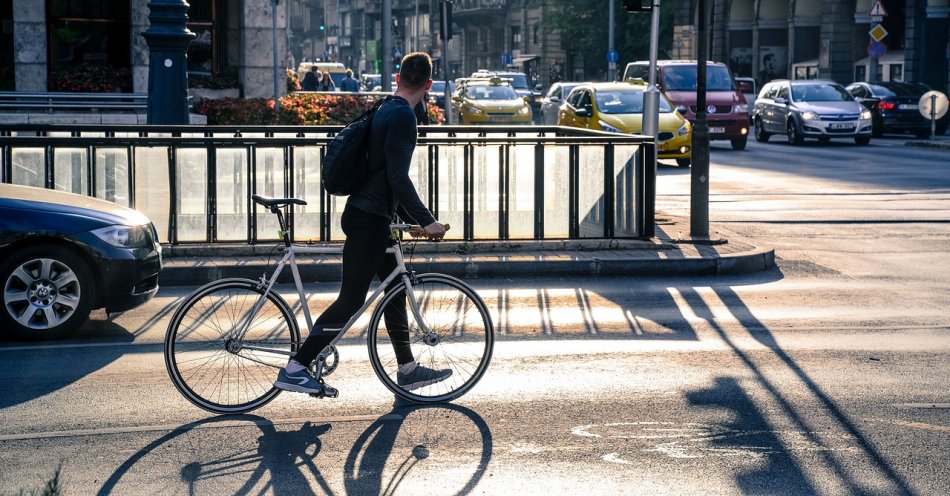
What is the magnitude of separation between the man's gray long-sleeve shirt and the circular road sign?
29.2 metres

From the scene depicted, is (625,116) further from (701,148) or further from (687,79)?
(701,148)

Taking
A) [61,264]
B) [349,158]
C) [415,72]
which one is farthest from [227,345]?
[61,264]

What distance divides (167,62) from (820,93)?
23.3m

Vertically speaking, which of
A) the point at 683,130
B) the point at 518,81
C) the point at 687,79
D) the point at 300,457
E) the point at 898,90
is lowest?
the point at 300,457

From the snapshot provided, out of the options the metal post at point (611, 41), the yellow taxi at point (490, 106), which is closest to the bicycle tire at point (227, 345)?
the yellow taxi at point (490, 106)

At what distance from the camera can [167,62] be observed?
14.7 meters

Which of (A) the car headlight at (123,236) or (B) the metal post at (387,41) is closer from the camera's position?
(A) the car headlight at (123,236)

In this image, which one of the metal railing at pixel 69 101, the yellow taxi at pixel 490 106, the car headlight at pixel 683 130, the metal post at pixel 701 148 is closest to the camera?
the metal post at pixel 701 148

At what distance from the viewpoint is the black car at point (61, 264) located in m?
8.89

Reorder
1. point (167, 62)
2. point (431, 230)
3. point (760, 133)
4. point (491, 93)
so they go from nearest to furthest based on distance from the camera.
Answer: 1. point (431, 230)
2. point (167, 62)
3. point (760, 133)
4. point (491, 93)

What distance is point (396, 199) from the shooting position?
6.82 m

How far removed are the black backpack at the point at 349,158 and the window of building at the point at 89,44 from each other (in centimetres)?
1943

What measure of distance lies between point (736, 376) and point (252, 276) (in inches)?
209

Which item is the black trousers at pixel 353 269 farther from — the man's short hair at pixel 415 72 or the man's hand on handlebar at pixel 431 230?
the man's short hair at pixel 415 72
